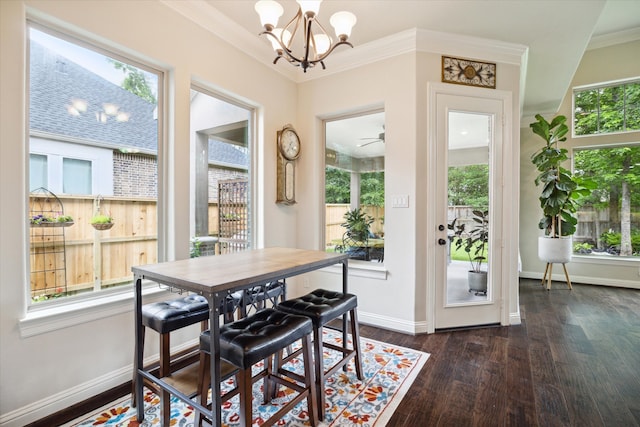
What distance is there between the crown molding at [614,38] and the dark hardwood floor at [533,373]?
420 cm

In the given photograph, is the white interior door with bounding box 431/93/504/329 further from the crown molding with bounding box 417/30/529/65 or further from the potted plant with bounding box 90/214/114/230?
the potted plant with bounding box 90/214/114/230

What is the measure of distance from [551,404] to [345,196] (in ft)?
8.26

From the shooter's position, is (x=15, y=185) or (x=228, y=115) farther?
(x=228, y=115)

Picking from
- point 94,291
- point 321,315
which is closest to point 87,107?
point 94,291

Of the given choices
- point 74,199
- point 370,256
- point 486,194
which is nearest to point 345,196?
point 370,256

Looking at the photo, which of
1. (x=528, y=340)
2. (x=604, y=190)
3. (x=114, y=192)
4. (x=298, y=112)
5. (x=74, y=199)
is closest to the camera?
(x=74, y=199)

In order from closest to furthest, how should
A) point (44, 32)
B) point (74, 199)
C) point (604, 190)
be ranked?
point (44, 32)
point (74, 199)
point (604, 190)

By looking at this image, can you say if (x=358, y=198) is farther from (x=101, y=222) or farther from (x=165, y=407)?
(x=165, y=407)

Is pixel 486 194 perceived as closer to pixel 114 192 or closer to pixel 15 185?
pixel 114 192

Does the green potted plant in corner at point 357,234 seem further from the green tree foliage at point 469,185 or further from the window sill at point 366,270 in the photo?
the green tree foliage at point 469,185

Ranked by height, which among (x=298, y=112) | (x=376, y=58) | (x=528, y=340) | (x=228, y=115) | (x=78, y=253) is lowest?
(x=528, y=340)

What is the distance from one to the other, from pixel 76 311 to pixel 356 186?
274 cm

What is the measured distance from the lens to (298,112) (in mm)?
3785

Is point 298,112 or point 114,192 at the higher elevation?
point 298,112
